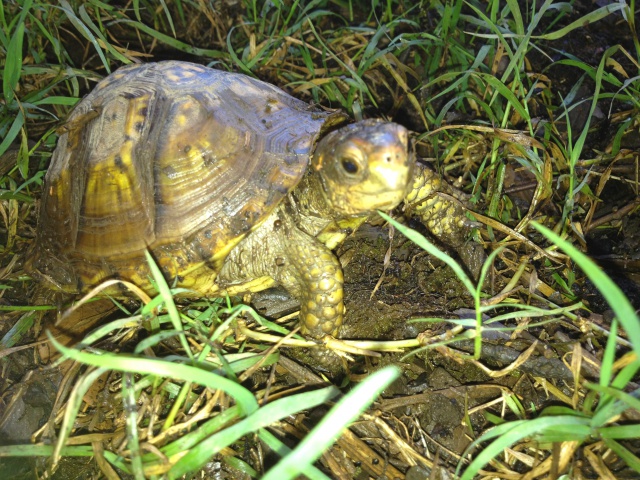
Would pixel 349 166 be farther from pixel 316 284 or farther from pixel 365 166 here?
pixel 316 284

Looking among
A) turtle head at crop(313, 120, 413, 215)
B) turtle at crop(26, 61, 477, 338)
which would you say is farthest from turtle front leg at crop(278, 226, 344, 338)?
A: turtle head at crop(313, 120, 413, 215)

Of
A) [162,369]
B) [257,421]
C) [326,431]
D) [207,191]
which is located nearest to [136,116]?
[207,191]

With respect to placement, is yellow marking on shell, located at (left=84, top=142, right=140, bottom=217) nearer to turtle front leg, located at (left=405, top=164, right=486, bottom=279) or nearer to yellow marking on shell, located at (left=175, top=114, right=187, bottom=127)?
yellow marking on shell, located at (left=175, top=114, right=187, bottom=127)

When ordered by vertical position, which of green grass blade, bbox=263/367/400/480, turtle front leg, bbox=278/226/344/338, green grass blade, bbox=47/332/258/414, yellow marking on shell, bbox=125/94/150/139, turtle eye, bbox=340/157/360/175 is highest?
yellow marking on shell, bbox=125/94/150/139

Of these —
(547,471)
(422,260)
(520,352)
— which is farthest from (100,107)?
(547,471)

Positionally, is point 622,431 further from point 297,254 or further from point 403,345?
point 297,254
